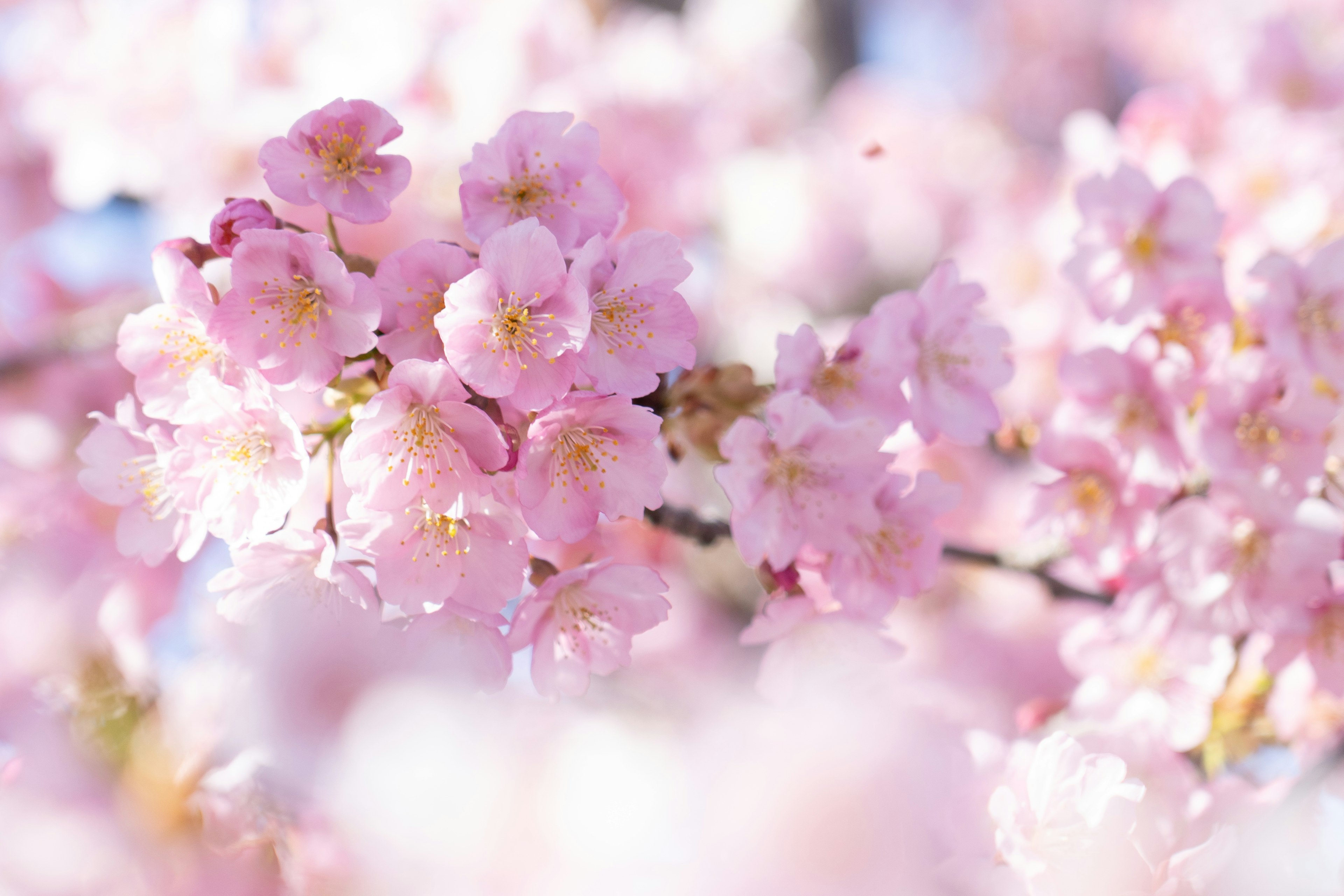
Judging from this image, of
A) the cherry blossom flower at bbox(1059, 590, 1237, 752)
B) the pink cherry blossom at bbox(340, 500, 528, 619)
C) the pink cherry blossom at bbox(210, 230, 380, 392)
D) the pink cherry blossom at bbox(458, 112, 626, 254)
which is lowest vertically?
the cherry blossom flower at bbox(1059, 590, 1237, 752)

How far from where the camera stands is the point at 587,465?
77cm

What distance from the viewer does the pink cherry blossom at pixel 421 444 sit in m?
0.71

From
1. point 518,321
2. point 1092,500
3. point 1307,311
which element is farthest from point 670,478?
point 1307,311

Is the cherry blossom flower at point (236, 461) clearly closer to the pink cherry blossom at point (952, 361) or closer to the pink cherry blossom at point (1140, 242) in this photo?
the pink cherry blossom at point (952, 361)

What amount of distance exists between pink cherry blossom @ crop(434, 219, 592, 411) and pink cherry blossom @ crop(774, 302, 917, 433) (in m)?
0.28

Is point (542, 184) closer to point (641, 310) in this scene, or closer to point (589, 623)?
point (641, 310)

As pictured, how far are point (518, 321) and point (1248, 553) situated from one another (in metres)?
0.95

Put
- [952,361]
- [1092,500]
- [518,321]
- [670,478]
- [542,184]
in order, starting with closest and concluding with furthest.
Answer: [518,321] < [542,184] < [952,361] < [1092,500] < [670,478]

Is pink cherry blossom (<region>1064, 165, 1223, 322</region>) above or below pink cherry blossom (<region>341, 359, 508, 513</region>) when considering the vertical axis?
above

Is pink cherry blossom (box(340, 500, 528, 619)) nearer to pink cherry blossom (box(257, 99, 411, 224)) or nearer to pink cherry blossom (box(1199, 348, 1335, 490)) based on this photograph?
pink cherry blossom (box(257, 99, 411, 224))

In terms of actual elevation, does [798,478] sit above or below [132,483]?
above

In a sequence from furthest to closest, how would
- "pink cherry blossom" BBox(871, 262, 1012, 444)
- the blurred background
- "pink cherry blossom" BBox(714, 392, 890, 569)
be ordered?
1. "pink cherry blossom" BBox(871, 262, 1012, 444)
2. "pink cherry blossom" BBox(714, 392, 890, 569)
3. the blurred background

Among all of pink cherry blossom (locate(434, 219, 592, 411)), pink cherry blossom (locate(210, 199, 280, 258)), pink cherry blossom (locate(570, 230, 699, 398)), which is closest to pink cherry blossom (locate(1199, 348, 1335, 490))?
pink cherry blossom (locate(570, 230, 699, 398))

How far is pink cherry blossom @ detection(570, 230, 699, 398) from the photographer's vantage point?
772 millimetres
